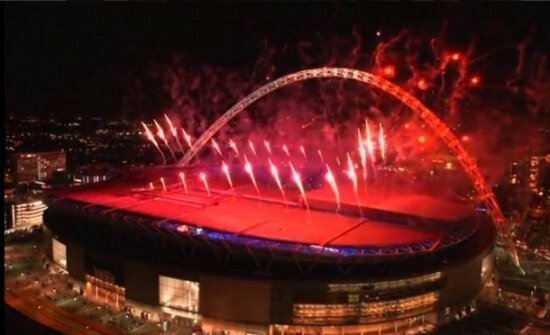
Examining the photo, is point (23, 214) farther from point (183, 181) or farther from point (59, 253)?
point (183, 181)

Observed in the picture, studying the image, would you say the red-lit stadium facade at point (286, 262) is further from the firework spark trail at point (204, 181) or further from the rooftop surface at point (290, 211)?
the firework spark trail at point (204, 181)

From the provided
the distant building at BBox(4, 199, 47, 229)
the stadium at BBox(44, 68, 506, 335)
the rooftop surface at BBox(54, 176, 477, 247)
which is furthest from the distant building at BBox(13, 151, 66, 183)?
the stadium at BBox(44, 68, 506, 335)

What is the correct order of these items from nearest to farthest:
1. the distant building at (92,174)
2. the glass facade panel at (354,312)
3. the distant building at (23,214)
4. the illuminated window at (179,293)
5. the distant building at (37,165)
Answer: the glass facade panel at (354,312) → the illuminated window at (179,293) → the distant building at (23,214) → the distant building at (37,165) → the distant building at (92,174)

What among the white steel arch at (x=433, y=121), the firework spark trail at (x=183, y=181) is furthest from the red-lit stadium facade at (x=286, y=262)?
the firework spark trail at (x=183, y=181)

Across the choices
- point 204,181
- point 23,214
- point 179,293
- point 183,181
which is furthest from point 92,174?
point 179,293

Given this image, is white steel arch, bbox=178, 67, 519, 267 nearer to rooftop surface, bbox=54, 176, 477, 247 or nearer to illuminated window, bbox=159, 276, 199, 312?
rooftop surface, bbox=54, 176, 477, 247

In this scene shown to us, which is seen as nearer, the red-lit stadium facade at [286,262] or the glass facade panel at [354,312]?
the glass facade panel at [354,312]
